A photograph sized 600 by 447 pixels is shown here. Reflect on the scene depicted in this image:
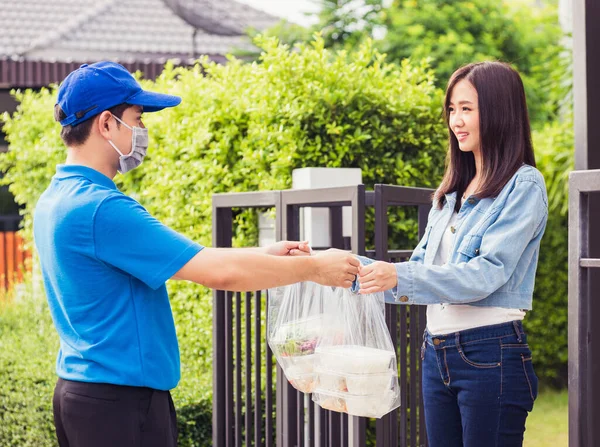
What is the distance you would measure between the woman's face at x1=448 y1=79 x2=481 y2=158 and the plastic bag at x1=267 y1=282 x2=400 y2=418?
565 millimetres

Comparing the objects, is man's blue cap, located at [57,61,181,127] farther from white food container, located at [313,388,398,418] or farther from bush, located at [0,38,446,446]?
bush, located at [0,38,446,446]

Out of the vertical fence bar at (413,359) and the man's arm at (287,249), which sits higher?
the man's arm at (287,249)

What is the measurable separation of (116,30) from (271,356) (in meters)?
8.96

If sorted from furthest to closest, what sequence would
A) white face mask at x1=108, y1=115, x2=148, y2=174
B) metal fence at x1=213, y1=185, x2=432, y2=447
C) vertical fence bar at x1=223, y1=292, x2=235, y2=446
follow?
vertical fence bar at x1=223, y1=292, x2=235, y2=446
metal fence at x1=213, y1=185, x2=432, y2=447
white face mask at x1=108, y1=115, x2=148, y2=174

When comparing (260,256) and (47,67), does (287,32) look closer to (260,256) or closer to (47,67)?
(47,67)

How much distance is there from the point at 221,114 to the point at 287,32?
6.43 m

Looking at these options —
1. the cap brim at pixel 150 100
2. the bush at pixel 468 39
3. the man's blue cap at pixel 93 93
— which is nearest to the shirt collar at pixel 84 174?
the man's blue cap at pixel 93 93

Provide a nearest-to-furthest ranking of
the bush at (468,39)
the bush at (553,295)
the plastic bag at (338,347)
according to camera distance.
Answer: the plastic bag at (338,347) → the bush at (553,295) → the bush at (468,39)

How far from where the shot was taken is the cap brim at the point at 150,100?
2453 millimetres

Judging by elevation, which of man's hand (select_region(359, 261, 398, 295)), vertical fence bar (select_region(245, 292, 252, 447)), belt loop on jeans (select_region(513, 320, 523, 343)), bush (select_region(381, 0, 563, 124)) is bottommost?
vertical fence bar (select_region(245, 292, 252, 447))

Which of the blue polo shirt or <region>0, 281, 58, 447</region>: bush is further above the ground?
the blue polo shirt

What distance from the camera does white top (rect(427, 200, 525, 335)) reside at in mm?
2434

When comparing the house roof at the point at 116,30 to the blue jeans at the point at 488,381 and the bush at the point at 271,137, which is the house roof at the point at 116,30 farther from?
the blue jeans at the point at 488,381

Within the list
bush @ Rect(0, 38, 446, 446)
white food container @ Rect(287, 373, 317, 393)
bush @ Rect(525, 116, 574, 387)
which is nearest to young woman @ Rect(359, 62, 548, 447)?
white food container @ Rect(287, 373, 317, 393)
